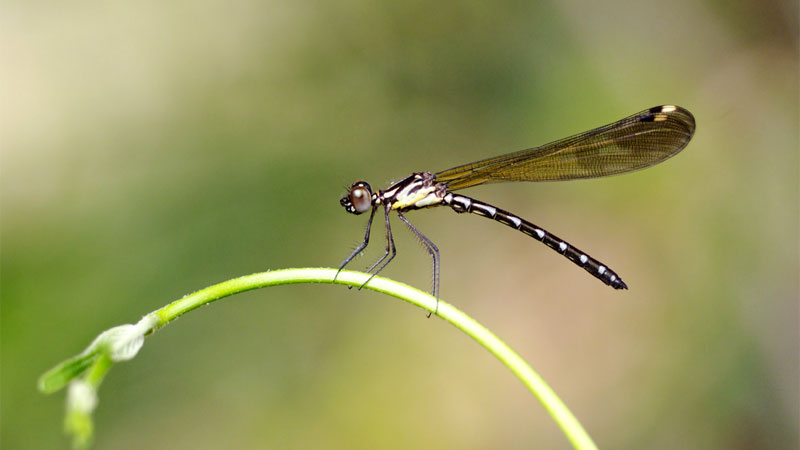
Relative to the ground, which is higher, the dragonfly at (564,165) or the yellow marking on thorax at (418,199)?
the yellow marking on thorax at (418,199)

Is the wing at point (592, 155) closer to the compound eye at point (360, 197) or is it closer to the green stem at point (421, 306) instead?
the compound eye at point (360, 197)

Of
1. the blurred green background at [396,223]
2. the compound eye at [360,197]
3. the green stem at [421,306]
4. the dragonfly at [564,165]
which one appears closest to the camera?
the green stem at [421,306]

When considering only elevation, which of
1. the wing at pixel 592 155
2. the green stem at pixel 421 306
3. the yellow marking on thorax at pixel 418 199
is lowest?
the green stem at pixel 421 306

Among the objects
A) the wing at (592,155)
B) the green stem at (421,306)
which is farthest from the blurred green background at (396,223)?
the green stem at (421,306)

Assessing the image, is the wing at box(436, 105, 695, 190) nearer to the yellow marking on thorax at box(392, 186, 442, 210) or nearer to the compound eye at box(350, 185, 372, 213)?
the yellow marking on thorax at box(392, 186, 442, 210)

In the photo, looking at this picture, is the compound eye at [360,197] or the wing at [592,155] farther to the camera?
the wing at [592,155]

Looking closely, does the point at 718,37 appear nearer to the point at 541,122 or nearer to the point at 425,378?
the point at 541,122

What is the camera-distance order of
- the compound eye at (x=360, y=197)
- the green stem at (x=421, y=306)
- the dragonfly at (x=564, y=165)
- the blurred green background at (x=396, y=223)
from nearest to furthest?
1. the green stem at (x=421, y=306)
2. the compound eye at (x=360, y=197)
3. the dragonfly at (x=564, y=165)
4. the blurred green background at (x=396, y=223)
